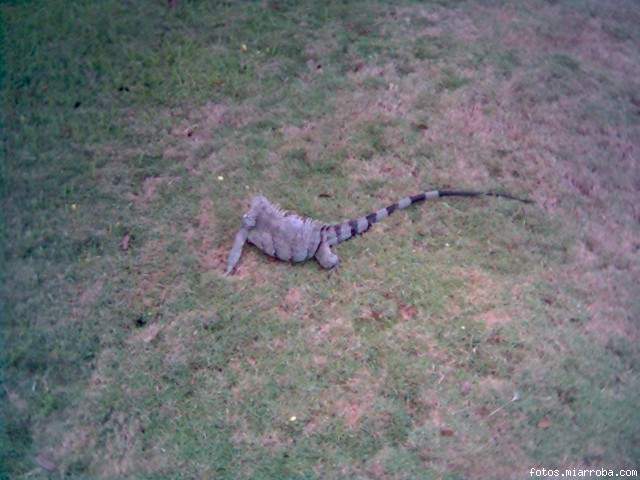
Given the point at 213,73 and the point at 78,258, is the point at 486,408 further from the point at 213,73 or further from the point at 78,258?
the point at 213,73

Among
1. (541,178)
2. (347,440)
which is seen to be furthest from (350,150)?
(347,440)

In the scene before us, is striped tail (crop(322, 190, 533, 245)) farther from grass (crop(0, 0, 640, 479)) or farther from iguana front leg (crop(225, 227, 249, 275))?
iguana front leg (crop(225, 227, 249, 275))

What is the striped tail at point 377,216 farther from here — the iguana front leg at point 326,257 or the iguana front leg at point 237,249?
the iguana front leg at point 237,249

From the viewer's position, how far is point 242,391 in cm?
389

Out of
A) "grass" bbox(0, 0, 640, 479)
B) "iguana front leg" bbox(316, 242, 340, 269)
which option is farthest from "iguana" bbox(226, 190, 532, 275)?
"grass" bbox(0, 0, 640, 479)

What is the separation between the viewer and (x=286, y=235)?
4465 millimetres

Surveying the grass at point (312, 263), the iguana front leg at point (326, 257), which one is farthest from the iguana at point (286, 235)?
the grass at point (312, 263)

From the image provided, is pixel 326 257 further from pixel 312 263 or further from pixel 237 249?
pixel 237 249

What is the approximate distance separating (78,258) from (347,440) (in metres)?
2.59

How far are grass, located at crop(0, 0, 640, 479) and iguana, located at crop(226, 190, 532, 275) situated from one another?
131 millimetres

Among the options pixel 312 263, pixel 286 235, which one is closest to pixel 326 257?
pixel 312 263

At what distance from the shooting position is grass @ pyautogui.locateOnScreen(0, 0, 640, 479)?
372 centimetres

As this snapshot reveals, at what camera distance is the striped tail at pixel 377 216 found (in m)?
4.68

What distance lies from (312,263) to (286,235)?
1.17 feet
